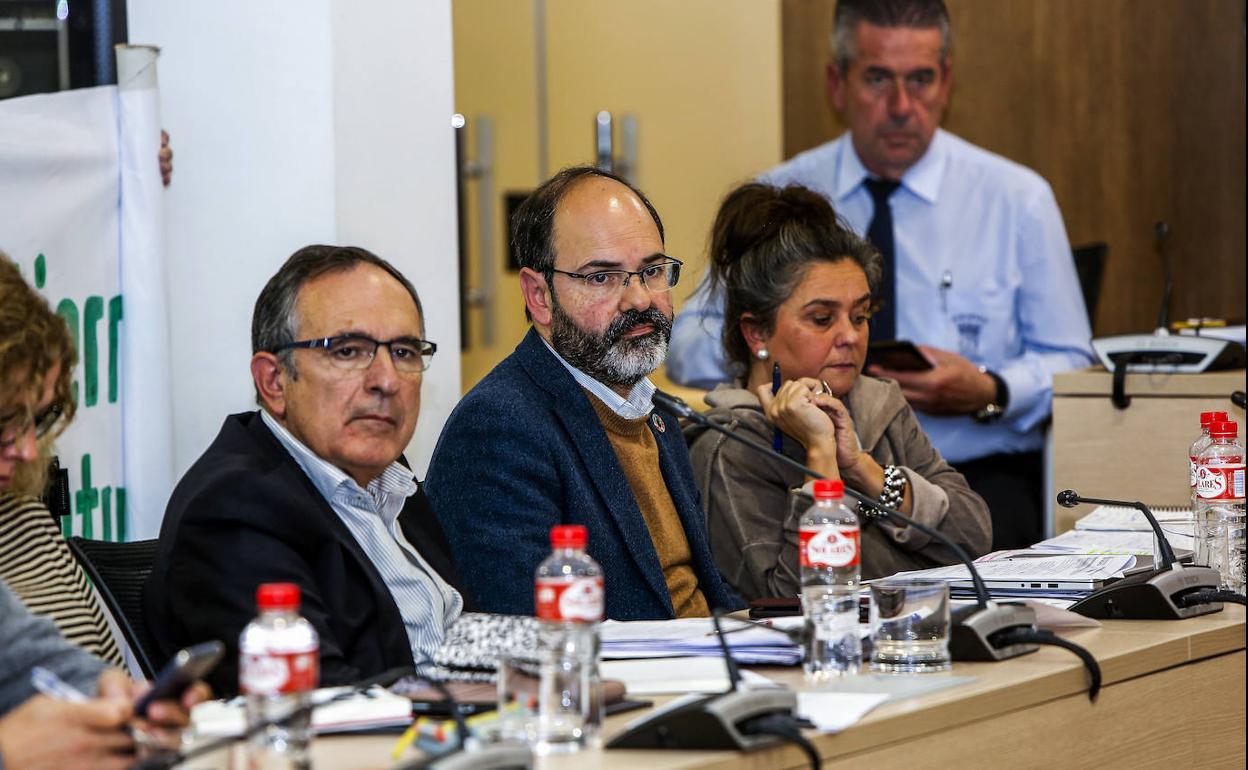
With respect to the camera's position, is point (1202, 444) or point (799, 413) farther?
point (799, 413)

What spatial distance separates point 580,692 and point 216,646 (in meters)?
0.42

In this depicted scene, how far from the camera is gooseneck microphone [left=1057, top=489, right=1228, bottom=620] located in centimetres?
230

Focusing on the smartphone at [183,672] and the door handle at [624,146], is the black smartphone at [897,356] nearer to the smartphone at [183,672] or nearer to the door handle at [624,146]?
the door handle at [624,146]

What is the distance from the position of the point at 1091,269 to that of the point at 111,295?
2690 millimetres

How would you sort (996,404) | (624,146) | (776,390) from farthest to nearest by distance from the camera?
1. (624,146)
2. (996,404)
3. (776,390)

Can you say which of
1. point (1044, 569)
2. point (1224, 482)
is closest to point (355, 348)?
point (1044, 569)

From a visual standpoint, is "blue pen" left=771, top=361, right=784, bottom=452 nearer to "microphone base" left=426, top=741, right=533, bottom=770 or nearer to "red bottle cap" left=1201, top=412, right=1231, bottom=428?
"red bottle cap" left=1201, top=412, right=1231, bottom=428

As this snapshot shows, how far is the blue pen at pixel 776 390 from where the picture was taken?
9.98 feet

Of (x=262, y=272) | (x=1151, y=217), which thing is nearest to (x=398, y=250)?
(x=262, y=272)

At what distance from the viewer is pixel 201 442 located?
3.15 metres

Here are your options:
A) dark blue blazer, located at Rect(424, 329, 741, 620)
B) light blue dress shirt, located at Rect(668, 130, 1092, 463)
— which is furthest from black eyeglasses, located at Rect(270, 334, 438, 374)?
light blue dress shirt, located at Rect(668, 130, 1092, 463)

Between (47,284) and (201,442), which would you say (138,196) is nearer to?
(47,284)

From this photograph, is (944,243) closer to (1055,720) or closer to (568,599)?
(1055,720)

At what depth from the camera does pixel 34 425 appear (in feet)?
6.21
